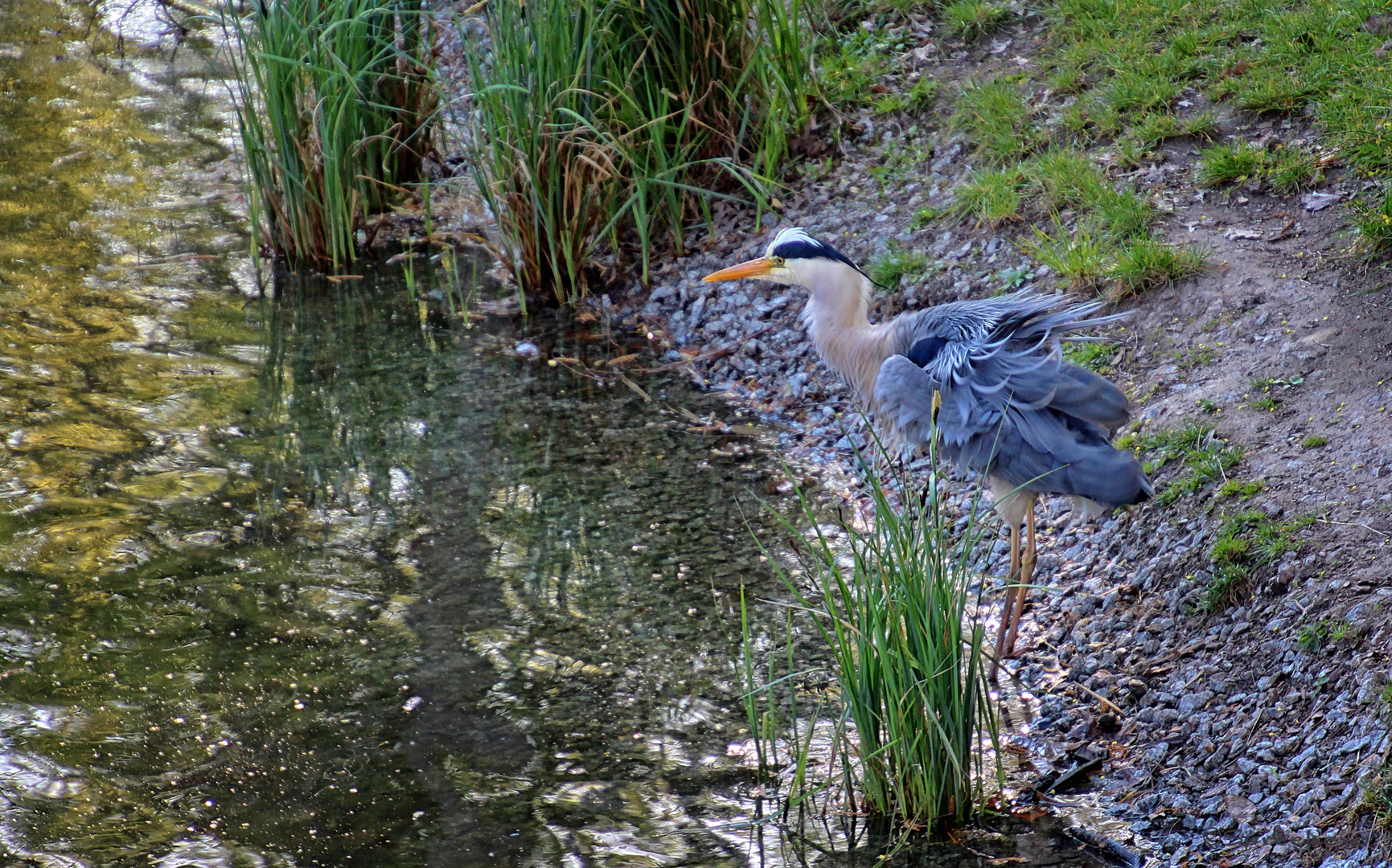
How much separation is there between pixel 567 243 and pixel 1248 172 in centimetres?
323

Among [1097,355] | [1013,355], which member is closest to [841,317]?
[1013,355]

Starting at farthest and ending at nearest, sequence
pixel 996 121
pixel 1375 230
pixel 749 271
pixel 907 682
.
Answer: pixel 996 121 → pixel 749 271 → pixel 1375 230 → pixel 907 682

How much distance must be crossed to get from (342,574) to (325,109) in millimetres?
3046

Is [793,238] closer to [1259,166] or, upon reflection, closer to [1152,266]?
[1152,266]

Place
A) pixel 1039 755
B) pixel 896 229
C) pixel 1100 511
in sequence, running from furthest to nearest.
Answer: pixel 896 229, pixel 1100 511, pixel 1039 755

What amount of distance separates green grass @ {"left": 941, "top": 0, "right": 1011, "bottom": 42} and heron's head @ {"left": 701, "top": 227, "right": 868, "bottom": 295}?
2.90 meters

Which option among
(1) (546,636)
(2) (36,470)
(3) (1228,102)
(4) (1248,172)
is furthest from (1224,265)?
(2) (36,470)

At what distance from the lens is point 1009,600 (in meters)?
3.98

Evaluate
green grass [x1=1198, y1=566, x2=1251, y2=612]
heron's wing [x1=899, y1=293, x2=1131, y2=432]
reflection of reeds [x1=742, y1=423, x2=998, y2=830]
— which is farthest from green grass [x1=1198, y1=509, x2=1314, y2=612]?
reflection of reeds [x1=742, y1=423, x2=998, y2=830]

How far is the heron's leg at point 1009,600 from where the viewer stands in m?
3.86

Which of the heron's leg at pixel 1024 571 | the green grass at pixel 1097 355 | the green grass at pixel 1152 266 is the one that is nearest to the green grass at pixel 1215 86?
the green grass at pixel 1152 266

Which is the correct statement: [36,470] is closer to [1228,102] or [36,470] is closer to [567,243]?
[567,243]

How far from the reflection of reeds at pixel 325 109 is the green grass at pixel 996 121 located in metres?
2.81

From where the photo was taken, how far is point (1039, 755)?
3492 millimetres
